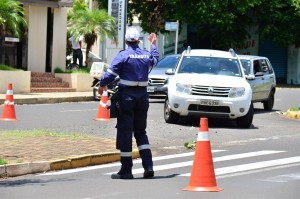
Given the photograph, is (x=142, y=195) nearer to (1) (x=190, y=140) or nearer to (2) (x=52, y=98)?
(1) (x=190, y=140)

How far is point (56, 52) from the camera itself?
121 feet

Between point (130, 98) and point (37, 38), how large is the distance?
24356 mm

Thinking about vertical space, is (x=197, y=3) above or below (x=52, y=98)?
above

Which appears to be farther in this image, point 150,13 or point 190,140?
point 150,13

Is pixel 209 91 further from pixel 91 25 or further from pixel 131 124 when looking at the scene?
pixel 91 25

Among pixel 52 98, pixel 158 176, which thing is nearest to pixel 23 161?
pixel 158 176

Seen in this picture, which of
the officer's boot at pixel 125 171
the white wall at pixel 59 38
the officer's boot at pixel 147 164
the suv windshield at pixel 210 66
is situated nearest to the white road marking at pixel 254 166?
the officer's boot at pixel 147 164

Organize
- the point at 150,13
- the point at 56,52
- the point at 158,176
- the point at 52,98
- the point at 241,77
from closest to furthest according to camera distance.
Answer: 1. the point at 158,176
2. the point at 241,77
3. the point at 52,98
4. the point at 56,52
5. the point at 150,13

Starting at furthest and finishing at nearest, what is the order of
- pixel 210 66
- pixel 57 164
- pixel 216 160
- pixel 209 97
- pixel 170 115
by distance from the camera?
pixel 210 66
pixel 170 115
pixel 209 97
pixel 216 160
pixel 57 164

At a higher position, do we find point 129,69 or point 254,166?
point 129,69

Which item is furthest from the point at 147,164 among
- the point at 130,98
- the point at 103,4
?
the point at 103,4

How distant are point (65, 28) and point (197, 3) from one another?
1500 centimetres

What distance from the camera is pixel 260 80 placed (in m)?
26.3

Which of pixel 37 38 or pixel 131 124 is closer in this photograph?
pixel 131 124
